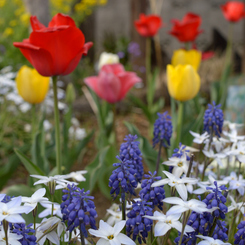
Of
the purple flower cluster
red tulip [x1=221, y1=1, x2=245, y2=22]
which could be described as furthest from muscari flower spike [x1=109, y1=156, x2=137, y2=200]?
the purple flower cluster

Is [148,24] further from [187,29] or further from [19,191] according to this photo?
[19,191]

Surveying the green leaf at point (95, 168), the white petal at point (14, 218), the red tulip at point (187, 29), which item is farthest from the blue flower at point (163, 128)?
the red tulip at point (187, 29)

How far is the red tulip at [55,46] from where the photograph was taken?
3.73 feet

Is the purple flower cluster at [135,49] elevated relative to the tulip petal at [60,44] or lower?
lower

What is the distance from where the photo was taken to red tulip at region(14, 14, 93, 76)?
1137 millimetres

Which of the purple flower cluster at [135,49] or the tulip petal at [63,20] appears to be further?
the purple flower cluster at [135,49]

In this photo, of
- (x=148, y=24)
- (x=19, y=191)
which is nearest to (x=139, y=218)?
(x=19, y=191)

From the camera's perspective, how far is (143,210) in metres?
0.78

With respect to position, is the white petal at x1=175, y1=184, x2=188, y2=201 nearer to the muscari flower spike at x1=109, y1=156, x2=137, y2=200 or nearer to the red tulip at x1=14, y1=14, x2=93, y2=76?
the muscari flower spike at x1=109, y1=156, x2=137, y2=200

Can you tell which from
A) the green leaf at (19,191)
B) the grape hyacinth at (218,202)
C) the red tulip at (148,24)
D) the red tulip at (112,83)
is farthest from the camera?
the red tulip at (148,24)

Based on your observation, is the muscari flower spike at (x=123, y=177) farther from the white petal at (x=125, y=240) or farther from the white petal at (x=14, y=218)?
the white petal at (x=14, y=218)

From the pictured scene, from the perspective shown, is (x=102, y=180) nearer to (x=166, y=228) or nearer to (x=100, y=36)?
(x=166, y=228)

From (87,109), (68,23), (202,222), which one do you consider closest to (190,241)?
(202,222)

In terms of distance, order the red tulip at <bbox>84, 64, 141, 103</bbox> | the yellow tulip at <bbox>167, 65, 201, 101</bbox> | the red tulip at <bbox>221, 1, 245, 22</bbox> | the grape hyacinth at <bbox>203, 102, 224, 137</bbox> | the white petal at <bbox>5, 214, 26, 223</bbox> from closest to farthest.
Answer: the white petal at <bbox>5, 214, 26, 223</bbox>, the grape hyacinth at <bbox>203, 102, 224, 137</bbox>, the yellow tulip at <bbox>167, 65, 201, 101</bbox>, the red tulip at <bbox>84, 64, 141, 103</bbox>, the red tulip at <bbox>221, 1, 245, 22</bbox>
